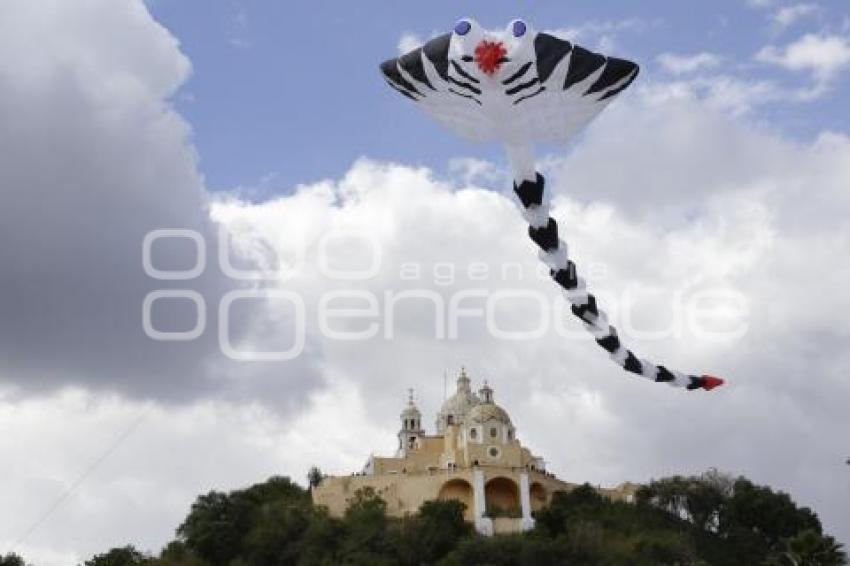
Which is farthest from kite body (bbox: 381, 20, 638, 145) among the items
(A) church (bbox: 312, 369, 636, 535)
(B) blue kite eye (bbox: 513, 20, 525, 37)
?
(A) church (bbox: 312, 369, 636, 535)

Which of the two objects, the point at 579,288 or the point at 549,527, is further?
the point at 549,527

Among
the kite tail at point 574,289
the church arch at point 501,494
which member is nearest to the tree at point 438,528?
the church arch at point 501,494

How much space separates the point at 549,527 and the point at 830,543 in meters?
14.4

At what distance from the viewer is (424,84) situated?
52.1ft

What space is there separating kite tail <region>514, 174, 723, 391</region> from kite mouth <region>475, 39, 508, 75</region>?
5.66 feet

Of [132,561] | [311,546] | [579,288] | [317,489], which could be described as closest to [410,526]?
[311,546]

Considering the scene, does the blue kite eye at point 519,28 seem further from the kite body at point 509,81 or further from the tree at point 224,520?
the tree at point 224,520

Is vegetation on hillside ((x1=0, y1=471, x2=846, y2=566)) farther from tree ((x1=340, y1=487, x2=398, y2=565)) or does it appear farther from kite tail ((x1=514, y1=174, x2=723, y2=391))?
kite tail ((x1=514, y1=174, x2=723, y2=391))

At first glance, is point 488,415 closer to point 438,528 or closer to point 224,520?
point 438,528

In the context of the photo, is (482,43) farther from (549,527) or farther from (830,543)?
(549,527)

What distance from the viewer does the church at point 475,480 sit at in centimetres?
6088

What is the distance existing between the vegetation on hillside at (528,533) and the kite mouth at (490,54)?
39389 mm

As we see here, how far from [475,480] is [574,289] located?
45964 millimetres

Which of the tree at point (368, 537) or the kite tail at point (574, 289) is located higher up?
the tree at point (368, 537)
